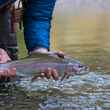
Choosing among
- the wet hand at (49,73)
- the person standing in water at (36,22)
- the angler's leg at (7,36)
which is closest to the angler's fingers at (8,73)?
the wet hand at (49,73)

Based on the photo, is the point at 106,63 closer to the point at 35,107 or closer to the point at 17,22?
Answer: the point at 17,22

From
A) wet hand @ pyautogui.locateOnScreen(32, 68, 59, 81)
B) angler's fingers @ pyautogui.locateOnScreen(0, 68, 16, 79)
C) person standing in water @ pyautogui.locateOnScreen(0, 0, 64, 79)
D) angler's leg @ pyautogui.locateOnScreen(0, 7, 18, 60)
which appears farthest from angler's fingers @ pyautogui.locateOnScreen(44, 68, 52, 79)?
angler's leg @ pyautogui.locateOnScreen(0, 7, 18, 60)

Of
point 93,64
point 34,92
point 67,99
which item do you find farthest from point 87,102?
point 93,64

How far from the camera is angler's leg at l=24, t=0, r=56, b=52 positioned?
21.9ft


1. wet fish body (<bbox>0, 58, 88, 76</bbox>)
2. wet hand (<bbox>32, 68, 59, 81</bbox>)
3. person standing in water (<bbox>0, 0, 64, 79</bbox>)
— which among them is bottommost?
wet hand (<bbox>32, 68, 59, 81</bbox>)

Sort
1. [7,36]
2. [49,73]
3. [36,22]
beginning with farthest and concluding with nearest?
1. [7,36]
2. [36,22]
3. [49,73]

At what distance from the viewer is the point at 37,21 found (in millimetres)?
6711

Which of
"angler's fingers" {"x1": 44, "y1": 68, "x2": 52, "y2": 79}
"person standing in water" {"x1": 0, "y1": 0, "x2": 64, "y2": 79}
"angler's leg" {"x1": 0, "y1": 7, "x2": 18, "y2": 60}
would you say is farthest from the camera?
"angler's leg" {"x1": 0, "y1": 7, "x2": 18, "y2": 60}

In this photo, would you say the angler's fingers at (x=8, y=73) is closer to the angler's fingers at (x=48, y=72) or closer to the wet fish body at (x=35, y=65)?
the wet fish body at (x=35, y=65)

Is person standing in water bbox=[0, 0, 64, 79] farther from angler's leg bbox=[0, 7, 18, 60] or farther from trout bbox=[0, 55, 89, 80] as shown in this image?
trout bbox=[0, 55, 89, 80]

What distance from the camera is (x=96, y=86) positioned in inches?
284

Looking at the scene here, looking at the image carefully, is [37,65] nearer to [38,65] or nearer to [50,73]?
[38,65]

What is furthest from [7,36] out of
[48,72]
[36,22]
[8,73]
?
[48,72]

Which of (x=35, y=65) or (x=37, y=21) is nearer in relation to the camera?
(x=35, y=65)
